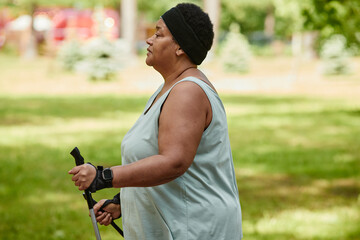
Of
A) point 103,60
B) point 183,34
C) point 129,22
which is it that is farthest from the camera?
point 129,22

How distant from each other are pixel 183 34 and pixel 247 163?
697 centimetres

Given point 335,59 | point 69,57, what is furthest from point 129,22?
point 335,59

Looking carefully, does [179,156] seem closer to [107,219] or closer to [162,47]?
[162,47]

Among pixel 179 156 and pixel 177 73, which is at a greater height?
pixel 177 73

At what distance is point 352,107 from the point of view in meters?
16.7

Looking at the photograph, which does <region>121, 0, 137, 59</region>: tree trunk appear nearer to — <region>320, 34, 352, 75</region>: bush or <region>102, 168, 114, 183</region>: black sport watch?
<region>320, 34, 352, 75</region>: bush

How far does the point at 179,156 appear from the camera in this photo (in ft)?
7.54

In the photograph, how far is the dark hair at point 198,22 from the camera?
246 cm

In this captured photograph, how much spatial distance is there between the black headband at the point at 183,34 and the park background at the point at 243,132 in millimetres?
3344

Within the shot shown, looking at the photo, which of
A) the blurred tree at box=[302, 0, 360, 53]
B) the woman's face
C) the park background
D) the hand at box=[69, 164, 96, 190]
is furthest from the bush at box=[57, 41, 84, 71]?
the hand at box=[69, 164, 96, 190]

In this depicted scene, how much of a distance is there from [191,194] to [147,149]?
0.26 meters

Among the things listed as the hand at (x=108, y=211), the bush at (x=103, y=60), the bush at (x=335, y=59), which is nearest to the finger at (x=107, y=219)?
the hand at (x=108, y=211)

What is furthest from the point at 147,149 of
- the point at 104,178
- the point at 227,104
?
the point at 227,104

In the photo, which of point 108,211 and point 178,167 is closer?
point 178,167
